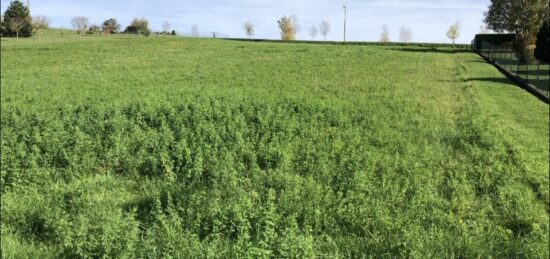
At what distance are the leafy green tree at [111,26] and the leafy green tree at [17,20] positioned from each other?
17593 mm

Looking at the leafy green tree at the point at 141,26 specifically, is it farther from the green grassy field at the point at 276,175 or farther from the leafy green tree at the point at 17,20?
the green grassy field at the point at 276,175

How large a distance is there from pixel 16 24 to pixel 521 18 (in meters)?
49.2

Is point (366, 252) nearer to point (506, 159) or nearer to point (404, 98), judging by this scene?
point (506, 159)

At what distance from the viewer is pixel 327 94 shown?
16219mm

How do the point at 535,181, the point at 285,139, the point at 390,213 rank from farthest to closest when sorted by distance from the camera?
the point at 285,139, the point at 535,181, the point at 390,213

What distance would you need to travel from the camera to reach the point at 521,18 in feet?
119

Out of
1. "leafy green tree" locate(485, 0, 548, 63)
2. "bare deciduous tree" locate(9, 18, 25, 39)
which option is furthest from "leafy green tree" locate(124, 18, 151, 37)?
"leafy green tree" locate(485, 0, 548, 63)

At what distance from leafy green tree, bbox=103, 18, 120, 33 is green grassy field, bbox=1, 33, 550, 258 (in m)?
58.6

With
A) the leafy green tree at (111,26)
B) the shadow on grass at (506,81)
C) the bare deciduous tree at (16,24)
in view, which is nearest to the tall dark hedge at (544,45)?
the shadow on grass at (506,81)

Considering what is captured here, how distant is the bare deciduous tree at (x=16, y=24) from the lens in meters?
49.2

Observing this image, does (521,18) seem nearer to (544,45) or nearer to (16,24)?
(544,45)

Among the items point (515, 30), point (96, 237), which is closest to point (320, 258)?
point (96, 237)

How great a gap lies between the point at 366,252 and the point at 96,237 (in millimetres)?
3053

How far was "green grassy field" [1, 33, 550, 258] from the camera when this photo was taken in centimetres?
518
